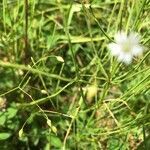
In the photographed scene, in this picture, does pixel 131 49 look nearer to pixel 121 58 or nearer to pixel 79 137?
pixel 121 58

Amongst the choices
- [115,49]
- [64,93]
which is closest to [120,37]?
[115,49]

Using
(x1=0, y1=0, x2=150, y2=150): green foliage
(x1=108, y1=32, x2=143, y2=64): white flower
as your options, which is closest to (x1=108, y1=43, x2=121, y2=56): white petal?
(x1=108, y1=32, x2=143, y2=64): white flower

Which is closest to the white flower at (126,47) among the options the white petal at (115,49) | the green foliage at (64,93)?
the white petal at (115,49)

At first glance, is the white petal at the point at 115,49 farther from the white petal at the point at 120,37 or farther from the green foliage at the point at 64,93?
the green foliage at the point at 64,93

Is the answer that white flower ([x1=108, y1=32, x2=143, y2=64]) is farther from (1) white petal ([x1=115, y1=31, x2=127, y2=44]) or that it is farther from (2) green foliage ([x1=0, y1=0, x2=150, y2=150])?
(2) green foliage ([x1=0, y1=0, x2=150, y2=150])

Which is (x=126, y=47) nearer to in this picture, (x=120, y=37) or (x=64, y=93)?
(x=120, y=37)

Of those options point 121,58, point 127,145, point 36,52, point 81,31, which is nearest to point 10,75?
point 36,52
